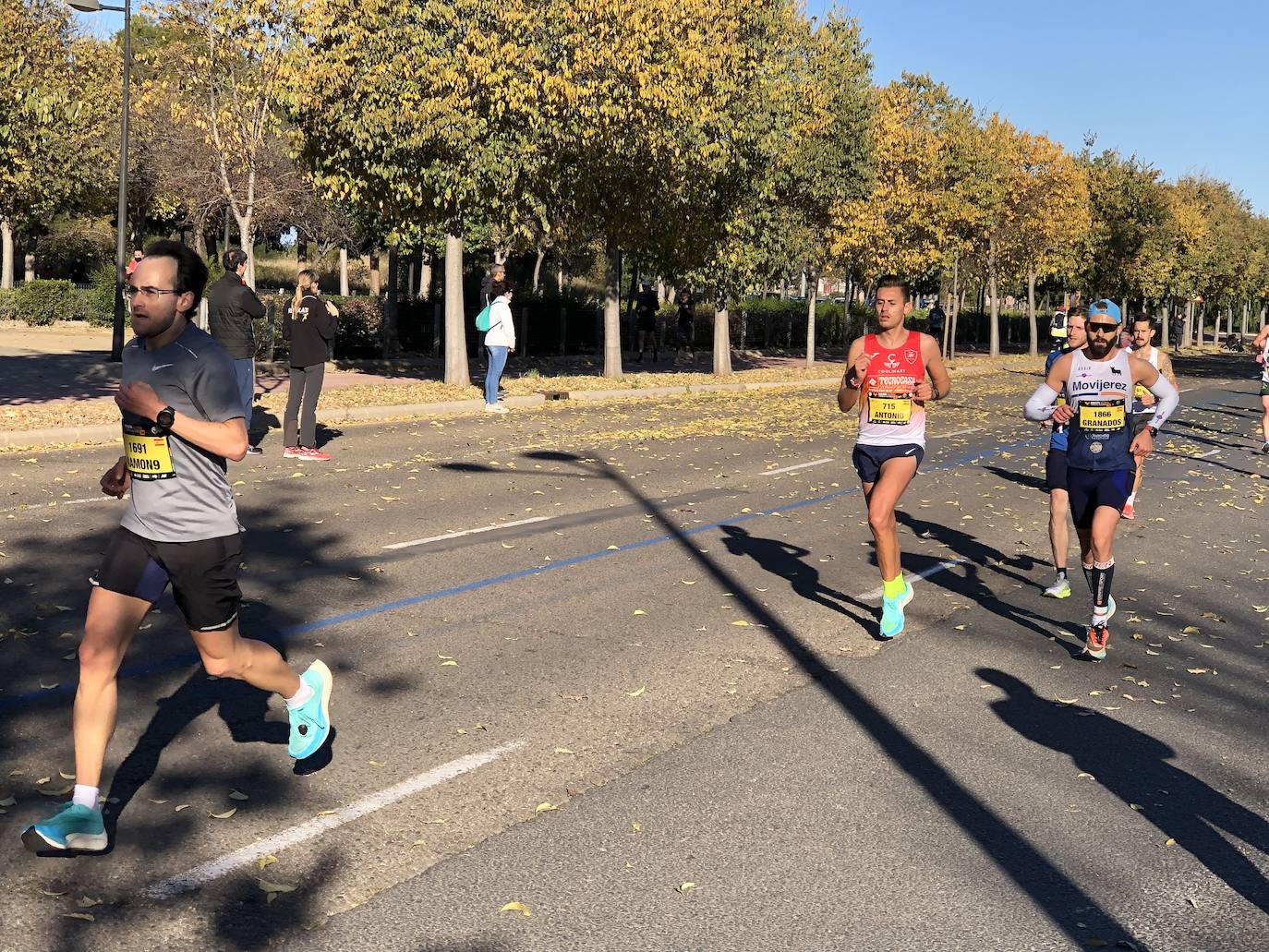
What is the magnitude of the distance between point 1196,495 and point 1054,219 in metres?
35.9

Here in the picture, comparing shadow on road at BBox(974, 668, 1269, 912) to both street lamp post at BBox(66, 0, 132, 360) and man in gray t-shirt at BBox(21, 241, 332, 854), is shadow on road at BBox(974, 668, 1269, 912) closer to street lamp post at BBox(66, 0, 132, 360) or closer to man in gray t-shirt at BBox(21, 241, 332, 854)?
man in gray t-shirt at BBox(21, 241, 332, 854)

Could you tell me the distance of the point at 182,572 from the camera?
169 inches

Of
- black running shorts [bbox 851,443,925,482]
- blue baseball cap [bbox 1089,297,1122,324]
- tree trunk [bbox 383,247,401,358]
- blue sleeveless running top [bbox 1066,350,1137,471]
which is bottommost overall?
black running shorts [bbox 851,443,925,482]

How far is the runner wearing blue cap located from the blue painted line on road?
3.32 metres

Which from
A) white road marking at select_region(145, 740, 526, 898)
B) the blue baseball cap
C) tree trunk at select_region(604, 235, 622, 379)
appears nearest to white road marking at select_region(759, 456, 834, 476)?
the blue baseball cap

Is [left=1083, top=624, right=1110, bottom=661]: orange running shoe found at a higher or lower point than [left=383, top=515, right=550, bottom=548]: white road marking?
lower

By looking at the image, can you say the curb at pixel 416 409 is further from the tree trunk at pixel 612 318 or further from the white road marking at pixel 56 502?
the white road marking at pixel 56 502

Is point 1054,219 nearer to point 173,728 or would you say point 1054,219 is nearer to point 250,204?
point 250,204

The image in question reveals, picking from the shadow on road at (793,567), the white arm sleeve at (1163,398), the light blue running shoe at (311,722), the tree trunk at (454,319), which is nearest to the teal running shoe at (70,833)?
the light blue running shoe at (311,722)

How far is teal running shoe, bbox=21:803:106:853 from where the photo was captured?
4.04m

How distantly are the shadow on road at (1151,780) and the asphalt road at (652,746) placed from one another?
18 millimetres

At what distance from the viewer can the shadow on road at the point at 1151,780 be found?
179 inches

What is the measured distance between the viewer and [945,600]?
8.48m

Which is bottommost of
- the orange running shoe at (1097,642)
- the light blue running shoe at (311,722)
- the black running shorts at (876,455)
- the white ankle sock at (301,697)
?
the orange running shoe at (1097,642)
